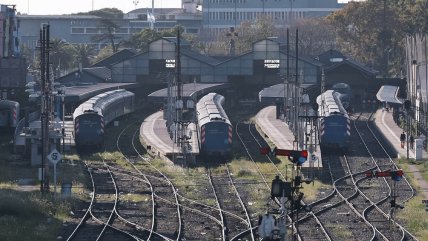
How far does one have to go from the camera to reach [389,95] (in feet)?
258

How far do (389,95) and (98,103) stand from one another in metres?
24.8

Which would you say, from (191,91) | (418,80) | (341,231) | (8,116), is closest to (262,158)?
(8,116)

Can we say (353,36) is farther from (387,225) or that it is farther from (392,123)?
(387,225)

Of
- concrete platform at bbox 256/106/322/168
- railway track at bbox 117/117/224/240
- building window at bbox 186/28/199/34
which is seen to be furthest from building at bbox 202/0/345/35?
railway track at bbox 117/117/224/240

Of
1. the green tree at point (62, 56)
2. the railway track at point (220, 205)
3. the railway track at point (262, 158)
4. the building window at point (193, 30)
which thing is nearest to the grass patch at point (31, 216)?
the railway track at point (220, 205)

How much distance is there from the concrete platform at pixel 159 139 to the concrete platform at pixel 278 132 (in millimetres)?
4213

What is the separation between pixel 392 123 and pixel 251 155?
21698 mm

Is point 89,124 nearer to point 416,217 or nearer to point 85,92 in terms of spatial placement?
point 85,92

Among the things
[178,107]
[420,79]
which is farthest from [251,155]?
[420,79]

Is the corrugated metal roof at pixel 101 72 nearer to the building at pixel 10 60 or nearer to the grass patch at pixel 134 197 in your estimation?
the building at pixel 10 60

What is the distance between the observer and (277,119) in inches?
2857

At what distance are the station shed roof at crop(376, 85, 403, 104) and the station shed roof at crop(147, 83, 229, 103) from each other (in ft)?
40.3

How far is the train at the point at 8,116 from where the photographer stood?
5859cm

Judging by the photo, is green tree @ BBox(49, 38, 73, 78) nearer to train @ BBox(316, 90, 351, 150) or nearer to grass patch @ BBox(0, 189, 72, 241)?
train @ BBox(316, 90, 351, 150)
